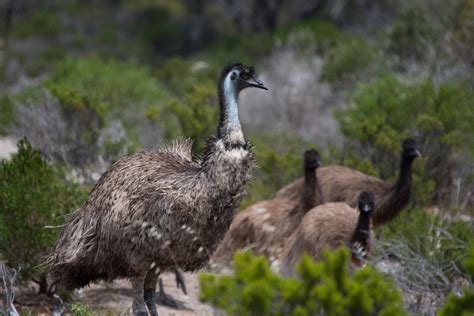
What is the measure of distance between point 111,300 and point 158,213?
227 centimetres

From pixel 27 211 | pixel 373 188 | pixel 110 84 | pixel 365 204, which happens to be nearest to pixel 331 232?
pixel 365 204

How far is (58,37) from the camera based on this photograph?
30109 millimetres

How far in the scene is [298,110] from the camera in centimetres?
1596

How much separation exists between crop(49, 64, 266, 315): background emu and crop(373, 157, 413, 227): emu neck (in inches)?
133

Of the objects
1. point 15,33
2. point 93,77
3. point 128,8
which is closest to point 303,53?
point 93,77

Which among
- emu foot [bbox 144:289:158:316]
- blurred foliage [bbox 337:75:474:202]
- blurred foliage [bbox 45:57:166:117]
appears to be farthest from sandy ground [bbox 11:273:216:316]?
blurred foliage [bbox 45:57:166:117]

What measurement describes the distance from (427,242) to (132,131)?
6117mm

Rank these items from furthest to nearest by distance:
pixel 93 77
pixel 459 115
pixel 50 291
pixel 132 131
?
pixel 93 77
pixel 132 131
pixel 459 115
pixel 50 291

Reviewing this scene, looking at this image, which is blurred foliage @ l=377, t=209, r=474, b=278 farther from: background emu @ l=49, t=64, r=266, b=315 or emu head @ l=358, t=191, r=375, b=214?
background emu @ l=49, t=64, r=266, b=315

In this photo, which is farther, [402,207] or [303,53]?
[303,53]

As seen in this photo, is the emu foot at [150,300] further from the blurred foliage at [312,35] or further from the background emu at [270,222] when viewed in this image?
the blurred foliage at [312,35]

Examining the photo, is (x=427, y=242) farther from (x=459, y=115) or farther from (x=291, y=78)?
(x=291, y=78)

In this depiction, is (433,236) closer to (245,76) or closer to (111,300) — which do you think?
(111,300)

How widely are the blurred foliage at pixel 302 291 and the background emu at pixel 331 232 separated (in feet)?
11.2
